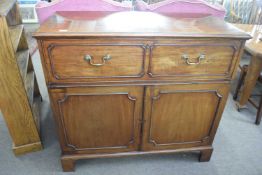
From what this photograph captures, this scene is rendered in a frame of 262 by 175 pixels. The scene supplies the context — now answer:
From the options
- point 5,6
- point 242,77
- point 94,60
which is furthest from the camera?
point 242,77

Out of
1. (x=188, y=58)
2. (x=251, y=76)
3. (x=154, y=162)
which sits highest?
(x=188, y=58)

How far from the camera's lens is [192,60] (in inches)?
43.8

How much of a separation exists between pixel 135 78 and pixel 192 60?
0.31m

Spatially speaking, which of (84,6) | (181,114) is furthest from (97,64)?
(84,6)

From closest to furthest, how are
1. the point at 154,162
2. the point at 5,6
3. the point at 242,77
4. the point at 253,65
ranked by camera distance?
the point at 5,6 → the point at 154,162 → the point at 253,65 → the point at 242,77

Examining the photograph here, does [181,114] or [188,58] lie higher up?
[188,58]

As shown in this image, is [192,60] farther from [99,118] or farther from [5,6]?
[5,6]

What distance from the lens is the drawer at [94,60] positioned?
1.02m

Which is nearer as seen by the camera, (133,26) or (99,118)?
(133,26)

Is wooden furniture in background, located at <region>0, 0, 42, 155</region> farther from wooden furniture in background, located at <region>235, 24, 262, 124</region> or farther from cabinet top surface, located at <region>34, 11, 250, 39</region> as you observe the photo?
wooden furniture in background, located at <region>235, 24, 262, 124</region>

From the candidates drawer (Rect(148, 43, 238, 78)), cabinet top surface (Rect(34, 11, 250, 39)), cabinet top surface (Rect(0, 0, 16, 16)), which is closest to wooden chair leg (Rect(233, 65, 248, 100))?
cabinet top surface (Rect(34, 11, 250, 39))

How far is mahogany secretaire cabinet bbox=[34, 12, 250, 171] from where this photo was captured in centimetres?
103

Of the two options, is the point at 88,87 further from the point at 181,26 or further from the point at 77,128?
the point at 181,26

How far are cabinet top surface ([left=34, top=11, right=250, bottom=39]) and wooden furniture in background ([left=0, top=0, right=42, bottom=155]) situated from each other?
0.95 feet
